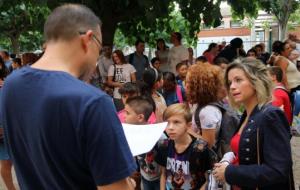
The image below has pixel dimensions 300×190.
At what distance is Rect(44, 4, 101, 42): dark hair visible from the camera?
166 centimetres

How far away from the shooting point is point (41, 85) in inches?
62.2

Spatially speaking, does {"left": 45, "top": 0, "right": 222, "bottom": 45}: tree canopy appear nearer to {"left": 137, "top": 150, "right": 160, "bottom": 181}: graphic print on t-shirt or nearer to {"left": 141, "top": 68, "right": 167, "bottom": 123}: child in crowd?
{"left": 141, "top": 68, "right": 167, "bottom": 123}: child in crowd

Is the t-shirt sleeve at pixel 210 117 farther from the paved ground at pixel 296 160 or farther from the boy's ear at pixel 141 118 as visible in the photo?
the paved ground at pixel 296 160

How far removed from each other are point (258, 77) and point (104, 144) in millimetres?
1489

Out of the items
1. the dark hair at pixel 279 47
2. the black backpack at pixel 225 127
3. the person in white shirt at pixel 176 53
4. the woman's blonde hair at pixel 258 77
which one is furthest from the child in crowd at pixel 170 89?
the person in white shirt at pixel 176 53

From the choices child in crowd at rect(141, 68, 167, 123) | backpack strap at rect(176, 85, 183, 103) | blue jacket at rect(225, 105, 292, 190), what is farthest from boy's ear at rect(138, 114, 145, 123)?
backpack strap at rect(176, 85, 183, 103)

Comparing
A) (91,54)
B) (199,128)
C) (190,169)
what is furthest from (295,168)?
(91,54)

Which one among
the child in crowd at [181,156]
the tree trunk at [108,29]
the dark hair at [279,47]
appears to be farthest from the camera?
the tree trunk at [108,29]

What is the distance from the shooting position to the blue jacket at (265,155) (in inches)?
93.8

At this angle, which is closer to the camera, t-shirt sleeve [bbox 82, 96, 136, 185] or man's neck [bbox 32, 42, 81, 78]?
t-shirt sleeve [bbox 82, 96, 136, 185]

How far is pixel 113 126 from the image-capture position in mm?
1530

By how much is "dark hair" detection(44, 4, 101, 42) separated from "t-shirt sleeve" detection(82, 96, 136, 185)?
0.31m

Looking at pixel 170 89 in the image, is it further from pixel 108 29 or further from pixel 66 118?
pixel 66 118

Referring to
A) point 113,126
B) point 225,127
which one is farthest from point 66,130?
point 225,127
